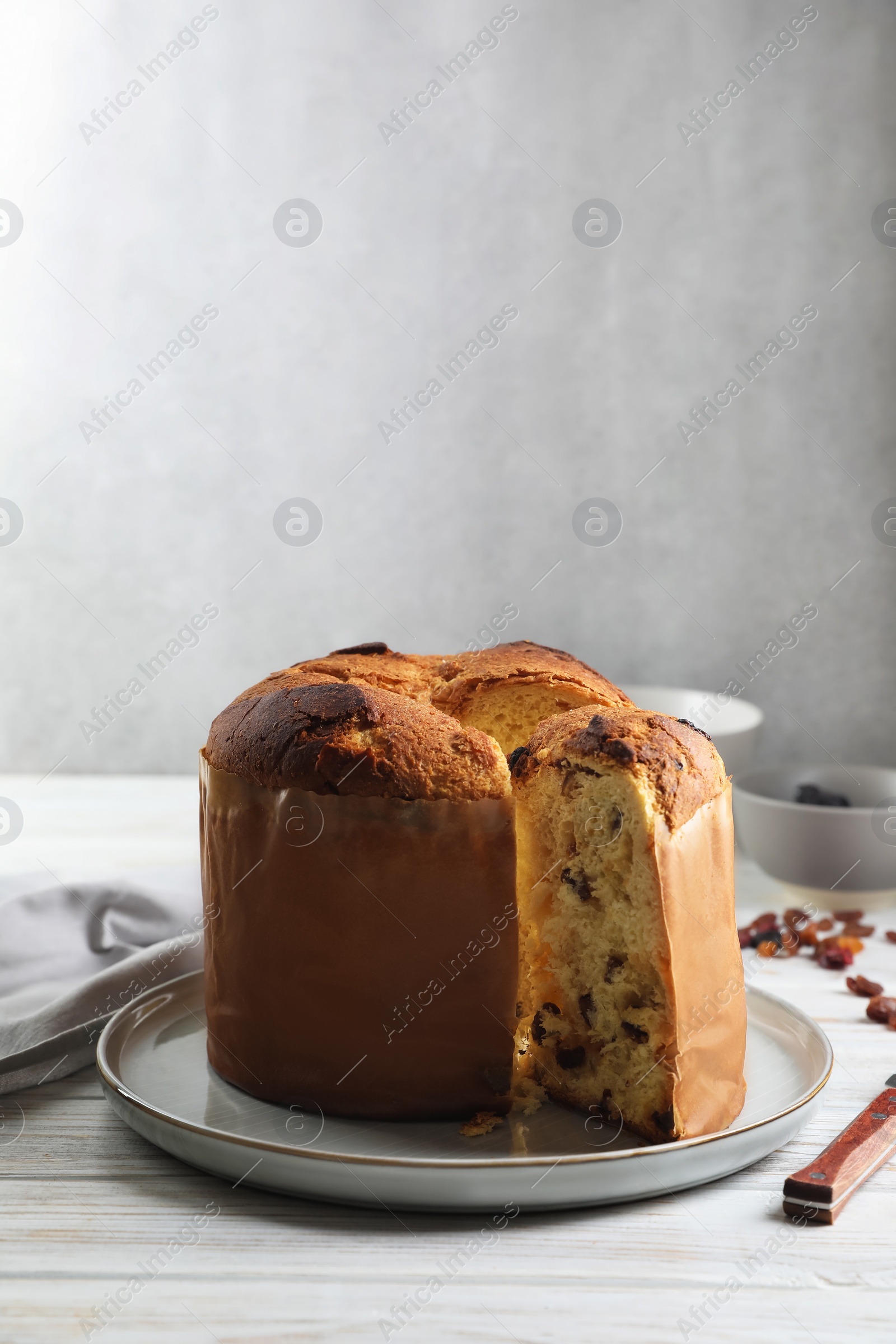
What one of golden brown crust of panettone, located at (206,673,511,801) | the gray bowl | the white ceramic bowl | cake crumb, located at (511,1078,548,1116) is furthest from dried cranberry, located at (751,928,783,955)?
golden brown crust of panettone, located at (206,673,511,801)

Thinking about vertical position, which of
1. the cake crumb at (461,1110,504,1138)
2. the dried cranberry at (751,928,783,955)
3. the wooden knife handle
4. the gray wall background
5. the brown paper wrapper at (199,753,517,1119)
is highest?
the gray wall background

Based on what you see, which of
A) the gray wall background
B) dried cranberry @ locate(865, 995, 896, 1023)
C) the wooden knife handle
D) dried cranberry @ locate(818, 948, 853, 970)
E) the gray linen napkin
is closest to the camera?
the wooden knife handle

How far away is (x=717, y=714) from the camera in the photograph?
92.0 inches

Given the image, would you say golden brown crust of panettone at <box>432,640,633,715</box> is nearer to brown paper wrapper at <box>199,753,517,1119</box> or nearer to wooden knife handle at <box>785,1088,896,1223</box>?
brown paper wrapper at <box>199,753,517,1119</box>

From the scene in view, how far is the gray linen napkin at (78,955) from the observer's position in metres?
1.21

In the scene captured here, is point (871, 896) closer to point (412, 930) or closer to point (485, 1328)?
point (412, 930)

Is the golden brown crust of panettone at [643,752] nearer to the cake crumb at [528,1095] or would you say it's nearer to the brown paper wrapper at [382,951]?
the brown paper wrapper at [382,951]

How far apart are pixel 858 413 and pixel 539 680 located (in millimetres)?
1610

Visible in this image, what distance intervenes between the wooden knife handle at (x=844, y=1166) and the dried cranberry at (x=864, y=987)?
37cm

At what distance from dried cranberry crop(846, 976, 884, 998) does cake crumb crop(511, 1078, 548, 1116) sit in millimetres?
563

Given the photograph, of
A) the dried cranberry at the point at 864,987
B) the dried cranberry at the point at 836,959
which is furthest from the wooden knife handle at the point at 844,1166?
the dried cranberry at the point at 836,959

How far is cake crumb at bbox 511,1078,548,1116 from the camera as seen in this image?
1.10 meters

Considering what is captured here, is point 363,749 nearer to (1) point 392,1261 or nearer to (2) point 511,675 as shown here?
(2) point 511,675

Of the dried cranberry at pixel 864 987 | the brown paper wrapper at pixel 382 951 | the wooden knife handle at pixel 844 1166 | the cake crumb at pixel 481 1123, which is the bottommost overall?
the dried cranberry at pixel 864 987
